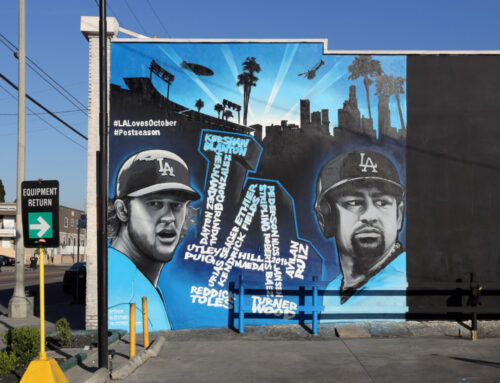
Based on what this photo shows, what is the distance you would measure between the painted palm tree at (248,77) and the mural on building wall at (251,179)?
25mm

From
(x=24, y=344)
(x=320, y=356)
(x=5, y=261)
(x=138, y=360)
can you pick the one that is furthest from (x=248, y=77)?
(x=5, y=261)

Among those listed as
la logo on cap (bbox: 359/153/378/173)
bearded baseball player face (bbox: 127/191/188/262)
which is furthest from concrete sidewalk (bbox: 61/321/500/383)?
la logo on cap (bbox: 359/153/378/173)

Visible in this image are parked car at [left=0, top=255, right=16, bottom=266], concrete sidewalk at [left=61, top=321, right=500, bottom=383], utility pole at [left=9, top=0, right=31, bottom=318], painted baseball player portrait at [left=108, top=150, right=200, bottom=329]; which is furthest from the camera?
parked car at [left=0, top=255, right=16, bottom=266]

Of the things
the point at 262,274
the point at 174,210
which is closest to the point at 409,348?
the point at 262,274

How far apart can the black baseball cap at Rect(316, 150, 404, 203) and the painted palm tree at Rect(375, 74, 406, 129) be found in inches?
53.6

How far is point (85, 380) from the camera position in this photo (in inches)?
352

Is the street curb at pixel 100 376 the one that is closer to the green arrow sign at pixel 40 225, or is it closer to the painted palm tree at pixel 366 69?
the green arrow sign at pixel 40 225

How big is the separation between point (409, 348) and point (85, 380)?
21.9ft

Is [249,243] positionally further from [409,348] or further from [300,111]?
[409,348]

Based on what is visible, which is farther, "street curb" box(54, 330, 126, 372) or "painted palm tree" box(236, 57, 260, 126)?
"painted palm tree" box(236, 57, 260, 126)

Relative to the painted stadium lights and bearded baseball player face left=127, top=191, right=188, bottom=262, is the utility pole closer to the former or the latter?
bearded baseball player face left=127, top=191, right=188, bottom=262

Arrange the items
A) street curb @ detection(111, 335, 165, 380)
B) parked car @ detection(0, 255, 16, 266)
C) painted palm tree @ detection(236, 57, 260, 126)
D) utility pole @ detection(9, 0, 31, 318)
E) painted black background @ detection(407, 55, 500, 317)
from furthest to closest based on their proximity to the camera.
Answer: parked car @ detection(0, 255, 16, 266) → utility pole @ detection(9, 0, 31, 318) → painted palm tree @ detection(236, 57, 260, 126) → painted black background @ detection(407, 55, 500, 317) → street curb @ detection(111, 335, 165, 380)

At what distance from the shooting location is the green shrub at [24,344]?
10.5m

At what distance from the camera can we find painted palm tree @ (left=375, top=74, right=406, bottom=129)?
1469 centimetres
